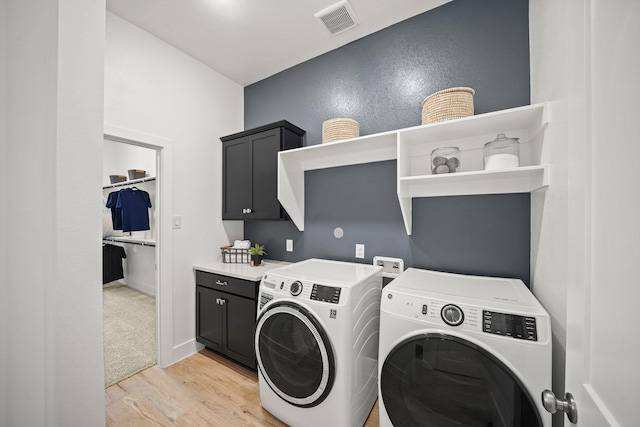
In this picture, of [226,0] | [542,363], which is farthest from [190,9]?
[542,363]

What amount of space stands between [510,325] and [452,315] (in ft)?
0.67

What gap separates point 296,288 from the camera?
146 cm

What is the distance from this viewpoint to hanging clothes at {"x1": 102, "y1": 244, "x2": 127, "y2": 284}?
395 centimetres

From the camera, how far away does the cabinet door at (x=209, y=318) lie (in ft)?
7.23

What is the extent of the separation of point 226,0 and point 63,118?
162 cm

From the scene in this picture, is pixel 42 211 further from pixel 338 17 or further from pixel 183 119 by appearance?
pixel 338 17

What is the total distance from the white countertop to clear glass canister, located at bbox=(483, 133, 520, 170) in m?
1.77

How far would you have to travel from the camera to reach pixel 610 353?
451 mm

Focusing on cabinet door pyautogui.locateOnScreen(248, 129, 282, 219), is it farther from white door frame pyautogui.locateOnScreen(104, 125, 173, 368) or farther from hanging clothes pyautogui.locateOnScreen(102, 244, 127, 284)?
hanging clothes pyautogui.locateOnScreen(102, 244, 127, 284)

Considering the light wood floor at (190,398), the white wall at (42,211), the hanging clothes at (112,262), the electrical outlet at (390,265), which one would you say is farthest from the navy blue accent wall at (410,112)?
A: the hanging clothes at (112,262)

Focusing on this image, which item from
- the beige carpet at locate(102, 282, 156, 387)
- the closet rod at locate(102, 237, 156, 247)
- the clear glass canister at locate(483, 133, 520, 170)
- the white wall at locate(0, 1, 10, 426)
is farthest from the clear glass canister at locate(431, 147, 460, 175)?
the closet rod at locate(102, 237, 156, 247)

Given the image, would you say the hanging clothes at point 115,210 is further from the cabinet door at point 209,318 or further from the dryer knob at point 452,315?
the dryer knob at point 452,315

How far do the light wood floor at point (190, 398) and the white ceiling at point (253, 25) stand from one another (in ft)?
9.33

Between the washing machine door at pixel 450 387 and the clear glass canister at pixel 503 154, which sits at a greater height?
the clear glass canister at pixel 503 154
